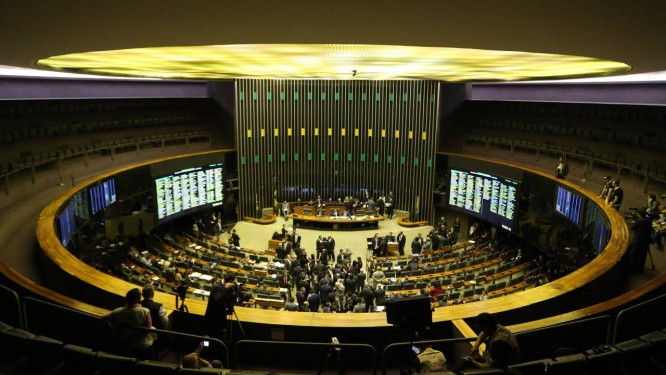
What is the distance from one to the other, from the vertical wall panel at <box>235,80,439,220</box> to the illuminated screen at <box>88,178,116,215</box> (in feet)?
24.2

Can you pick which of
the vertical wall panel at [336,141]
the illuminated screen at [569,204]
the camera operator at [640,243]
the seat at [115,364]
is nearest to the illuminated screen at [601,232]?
the illuminated screen at [569,204]

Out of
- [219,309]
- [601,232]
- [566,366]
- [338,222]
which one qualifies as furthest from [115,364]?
[338,222]

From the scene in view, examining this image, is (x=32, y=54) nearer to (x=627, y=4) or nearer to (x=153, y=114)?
(x=627, y=4)

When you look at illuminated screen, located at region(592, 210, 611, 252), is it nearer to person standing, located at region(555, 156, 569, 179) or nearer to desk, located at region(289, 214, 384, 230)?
person standing, located at region(555, 156, 569, 179)

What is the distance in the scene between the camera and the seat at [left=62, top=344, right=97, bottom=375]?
392 cm

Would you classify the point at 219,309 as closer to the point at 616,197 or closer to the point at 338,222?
the point at 616,197

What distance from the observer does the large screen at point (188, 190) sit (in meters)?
16.6

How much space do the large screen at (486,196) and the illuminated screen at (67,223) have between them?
1314cm

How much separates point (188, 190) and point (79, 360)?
14.4 metres

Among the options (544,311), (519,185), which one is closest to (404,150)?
(519,185)

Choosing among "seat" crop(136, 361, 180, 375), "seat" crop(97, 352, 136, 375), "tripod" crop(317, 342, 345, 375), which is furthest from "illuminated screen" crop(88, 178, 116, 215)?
"tripod" crop(317, 342, 345, 375)

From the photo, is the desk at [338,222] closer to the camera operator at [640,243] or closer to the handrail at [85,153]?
the handrail at [85,153]

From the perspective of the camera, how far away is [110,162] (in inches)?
601

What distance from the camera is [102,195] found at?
12891 millimetres
